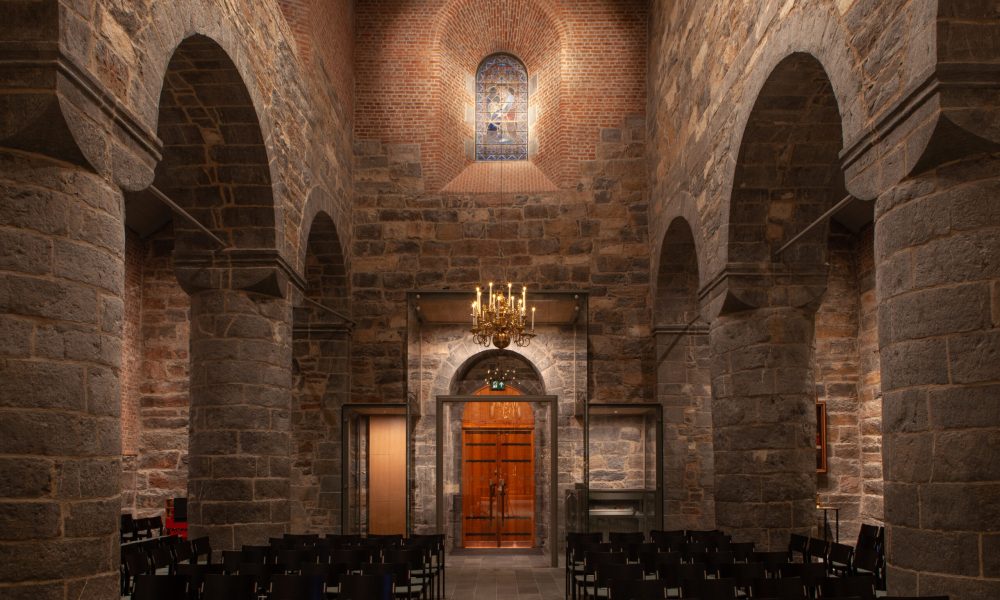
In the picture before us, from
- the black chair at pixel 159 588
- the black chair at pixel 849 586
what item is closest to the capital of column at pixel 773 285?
the black chair at pixel 849 586

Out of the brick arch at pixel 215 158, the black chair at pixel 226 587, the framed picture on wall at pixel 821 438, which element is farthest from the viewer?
the framed picture on wall at pixel 821 438

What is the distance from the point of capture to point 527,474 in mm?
18344

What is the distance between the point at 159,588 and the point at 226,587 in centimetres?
44

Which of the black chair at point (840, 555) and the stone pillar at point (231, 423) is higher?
the stone pillar at point (231, 423)

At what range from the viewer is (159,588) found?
21.7 feet

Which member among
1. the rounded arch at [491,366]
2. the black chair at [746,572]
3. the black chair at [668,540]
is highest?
the rounded arch at [491,366]

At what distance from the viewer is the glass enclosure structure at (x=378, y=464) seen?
50.9ft

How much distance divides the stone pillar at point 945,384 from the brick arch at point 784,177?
3.53 metres

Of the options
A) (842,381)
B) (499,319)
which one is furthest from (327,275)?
(842,381)

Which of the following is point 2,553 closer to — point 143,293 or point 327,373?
point 327,373

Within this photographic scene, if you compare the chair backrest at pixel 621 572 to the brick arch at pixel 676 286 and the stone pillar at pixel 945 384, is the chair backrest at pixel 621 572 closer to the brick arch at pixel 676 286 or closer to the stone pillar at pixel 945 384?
the stone pillar at pixel 945 384

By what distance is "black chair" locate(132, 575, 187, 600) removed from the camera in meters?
6.56

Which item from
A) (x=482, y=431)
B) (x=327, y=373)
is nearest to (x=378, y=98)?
(x=327, y=373)

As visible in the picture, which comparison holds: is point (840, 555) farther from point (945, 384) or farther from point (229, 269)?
point (229, 269)
